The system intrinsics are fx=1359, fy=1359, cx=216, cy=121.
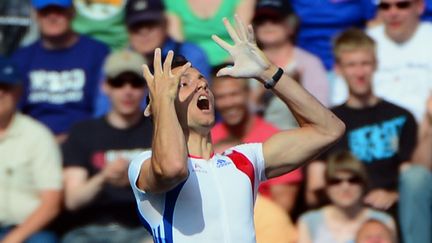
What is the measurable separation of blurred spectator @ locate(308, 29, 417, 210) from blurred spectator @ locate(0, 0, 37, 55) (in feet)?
9.44

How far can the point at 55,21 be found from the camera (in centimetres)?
1031

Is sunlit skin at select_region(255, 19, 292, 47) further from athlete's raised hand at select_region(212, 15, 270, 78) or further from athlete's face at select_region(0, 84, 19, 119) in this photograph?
athlete's raised hand at select_region(212, 15, 270, 78)

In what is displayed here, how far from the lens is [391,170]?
9250 millimetres

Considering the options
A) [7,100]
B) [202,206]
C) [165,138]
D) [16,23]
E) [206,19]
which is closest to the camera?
[165,138]

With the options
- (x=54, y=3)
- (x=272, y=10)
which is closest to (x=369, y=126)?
(x=272, y=10)

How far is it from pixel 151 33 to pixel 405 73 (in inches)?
75.9

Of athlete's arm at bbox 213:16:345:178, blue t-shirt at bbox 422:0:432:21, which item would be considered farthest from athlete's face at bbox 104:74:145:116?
athlete's arm at bbox 213:16:345:178

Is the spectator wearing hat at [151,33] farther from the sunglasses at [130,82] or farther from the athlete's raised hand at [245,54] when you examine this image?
the athlete's raised hand at [245,54]

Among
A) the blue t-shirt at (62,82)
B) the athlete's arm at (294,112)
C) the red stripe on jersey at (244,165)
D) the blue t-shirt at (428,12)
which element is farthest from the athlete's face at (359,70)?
the red stripe on jersey at (244,165)

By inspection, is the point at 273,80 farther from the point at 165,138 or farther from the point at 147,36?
the point at 147,36

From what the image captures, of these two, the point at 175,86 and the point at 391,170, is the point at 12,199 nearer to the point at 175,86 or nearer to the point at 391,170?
the point at 391,170

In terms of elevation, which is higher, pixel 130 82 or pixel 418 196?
pixel 130 82

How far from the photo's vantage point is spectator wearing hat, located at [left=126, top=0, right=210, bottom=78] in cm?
1002

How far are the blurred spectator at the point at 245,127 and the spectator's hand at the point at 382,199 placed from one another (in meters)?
0.52
